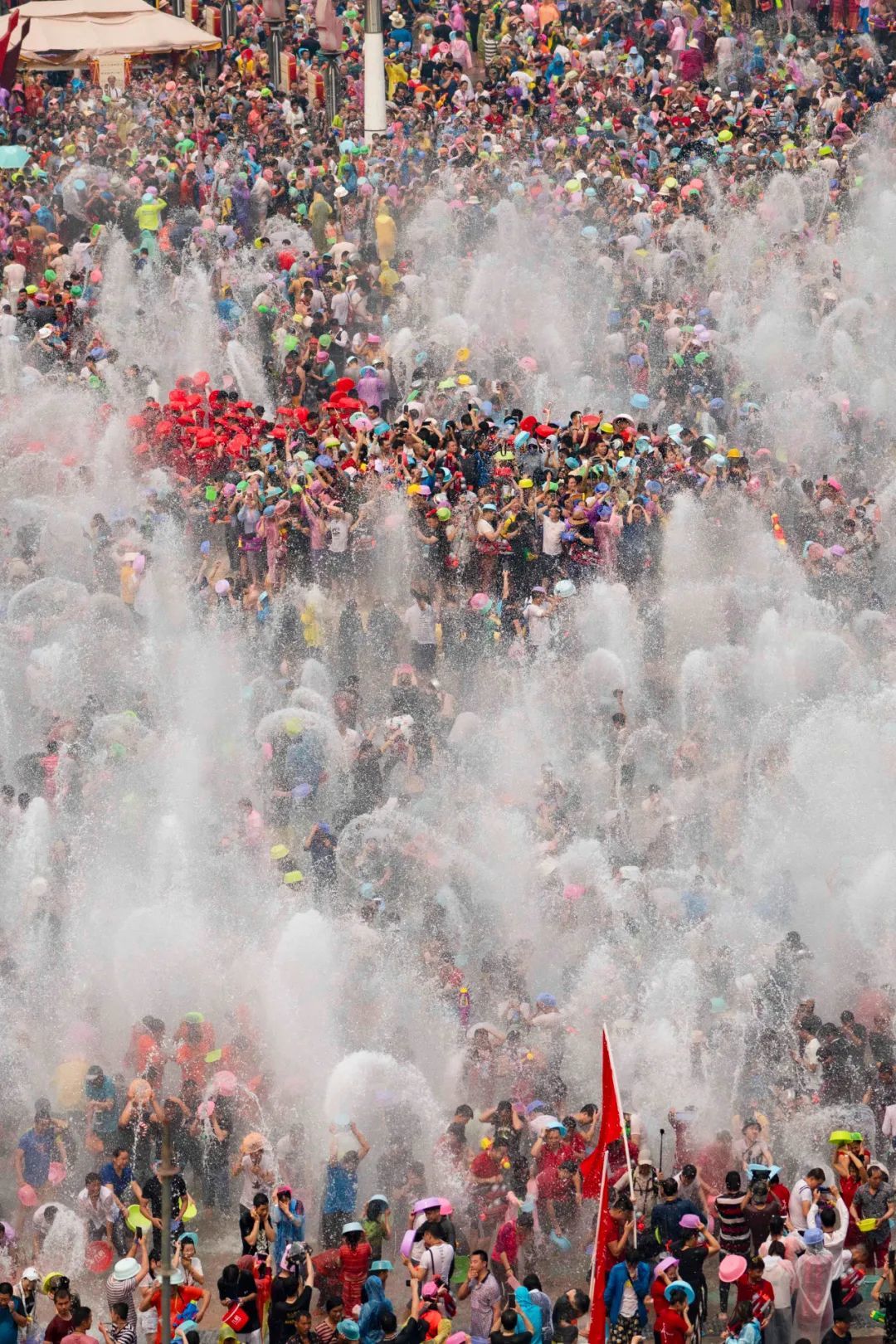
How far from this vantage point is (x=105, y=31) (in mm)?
37281

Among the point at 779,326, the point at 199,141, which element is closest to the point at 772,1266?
the point at 779,326

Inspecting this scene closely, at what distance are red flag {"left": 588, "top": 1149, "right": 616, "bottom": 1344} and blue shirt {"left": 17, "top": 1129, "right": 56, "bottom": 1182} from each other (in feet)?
13.3

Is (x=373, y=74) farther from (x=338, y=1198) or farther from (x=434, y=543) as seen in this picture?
(x=338, y=1198)

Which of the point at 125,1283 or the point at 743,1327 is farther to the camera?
the point at 125,1283

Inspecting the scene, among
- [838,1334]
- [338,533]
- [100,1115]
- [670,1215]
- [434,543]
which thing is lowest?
[838,1334]

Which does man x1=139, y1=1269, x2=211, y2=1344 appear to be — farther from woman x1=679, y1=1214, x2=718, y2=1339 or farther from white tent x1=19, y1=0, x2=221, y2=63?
white tent x1=19, y1=0, x2=221, y2=63

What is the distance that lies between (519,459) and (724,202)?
304 inches

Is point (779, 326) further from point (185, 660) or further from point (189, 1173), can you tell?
point (189, 1173)

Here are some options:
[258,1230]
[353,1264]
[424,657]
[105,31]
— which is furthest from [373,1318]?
[105,31]

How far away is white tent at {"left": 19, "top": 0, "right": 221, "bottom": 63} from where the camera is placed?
3694 cm

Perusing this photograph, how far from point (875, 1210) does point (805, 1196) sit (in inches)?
36.2

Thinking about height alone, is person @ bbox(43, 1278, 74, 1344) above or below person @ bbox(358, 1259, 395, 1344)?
above

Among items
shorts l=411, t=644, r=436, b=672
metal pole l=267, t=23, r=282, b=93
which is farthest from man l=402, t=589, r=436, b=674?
metal pole l=267, t=23, r=282, b=93

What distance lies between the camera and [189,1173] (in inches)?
672
